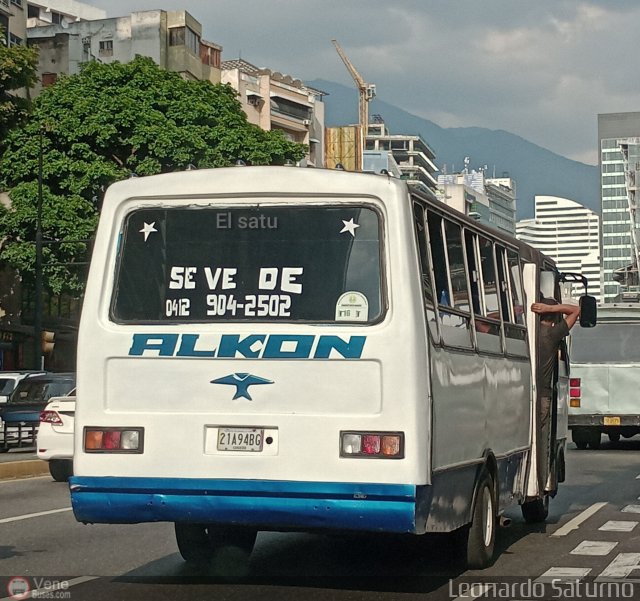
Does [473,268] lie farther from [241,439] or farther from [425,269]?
[241,439]

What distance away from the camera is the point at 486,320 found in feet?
36.0

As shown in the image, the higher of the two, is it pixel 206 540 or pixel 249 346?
pixel 249 346

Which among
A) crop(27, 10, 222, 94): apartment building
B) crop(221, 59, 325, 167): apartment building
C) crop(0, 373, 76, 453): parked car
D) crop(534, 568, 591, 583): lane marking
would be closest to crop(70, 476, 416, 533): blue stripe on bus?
crop(534, 568, 591, 583): lane marking

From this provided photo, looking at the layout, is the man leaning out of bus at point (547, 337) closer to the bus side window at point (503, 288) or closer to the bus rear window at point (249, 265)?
the bus side window at point (503, 288)

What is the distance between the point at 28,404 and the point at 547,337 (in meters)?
14.9

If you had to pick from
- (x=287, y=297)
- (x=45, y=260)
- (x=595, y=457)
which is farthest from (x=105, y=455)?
(x=45, y=260)

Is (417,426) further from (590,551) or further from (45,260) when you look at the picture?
(45,260)

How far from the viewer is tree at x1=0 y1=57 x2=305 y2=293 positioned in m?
50.9

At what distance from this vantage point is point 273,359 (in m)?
9.05

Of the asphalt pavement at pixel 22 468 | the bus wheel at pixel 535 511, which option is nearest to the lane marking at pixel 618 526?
the bus wheel at pixel 535 511

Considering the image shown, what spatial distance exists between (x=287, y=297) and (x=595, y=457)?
673 inches

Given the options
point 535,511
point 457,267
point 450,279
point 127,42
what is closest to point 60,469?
point 535,511

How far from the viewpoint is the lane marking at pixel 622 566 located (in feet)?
33.7

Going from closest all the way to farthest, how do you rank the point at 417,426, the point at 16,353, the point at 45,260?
1. the point at 417,426
2. the point at 45,260
3. the point at 16,353
